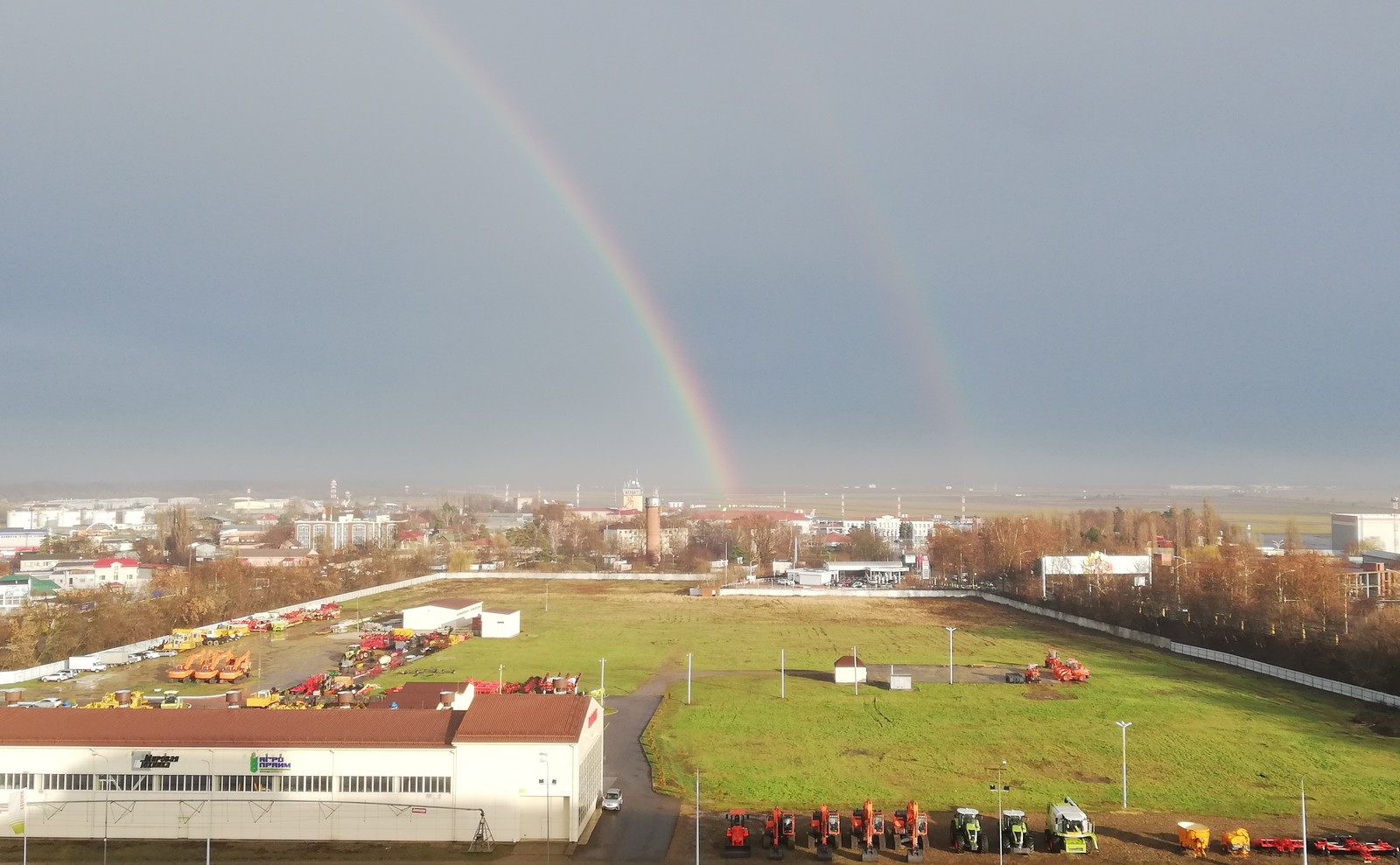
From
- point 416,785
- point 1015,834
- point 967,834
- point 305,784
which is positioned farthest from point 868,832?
point 305,784

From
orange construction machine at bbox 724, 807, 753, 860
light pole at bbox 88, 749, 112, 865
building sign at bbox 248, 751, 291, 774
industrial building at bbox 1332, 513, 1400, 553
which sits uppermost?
building sign at bbox 248, 751, 291, 774

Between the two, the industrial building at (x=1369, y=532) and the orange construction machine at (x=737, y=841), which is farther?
the industrial building at (x=1369, y=532)

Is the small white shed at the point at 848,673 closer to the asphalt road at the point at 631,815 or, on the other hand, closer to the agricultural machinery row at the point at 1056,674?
the agricultural machinery row at the point at 1056,674

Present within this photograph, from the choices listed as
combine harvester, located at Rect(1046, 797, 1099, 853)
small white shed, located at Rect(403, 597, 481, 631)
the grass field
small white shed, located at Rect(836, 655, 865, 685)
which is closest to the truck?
the grass field

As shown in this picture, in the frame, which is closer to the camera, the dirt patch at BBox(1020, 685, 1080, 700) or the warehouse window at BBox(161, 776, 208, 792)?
the warehouse window at BBox(161, 776, 208, 792)

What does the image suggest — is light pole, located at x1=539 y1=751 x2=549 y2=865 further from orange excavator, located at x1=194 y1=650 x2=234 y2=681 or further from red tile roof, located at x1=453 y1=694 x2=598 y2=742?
orange excavator, located at x1=194 y1=650 x2=234 y2=681

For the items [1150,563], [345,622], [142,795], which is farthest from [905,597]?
[142,795]

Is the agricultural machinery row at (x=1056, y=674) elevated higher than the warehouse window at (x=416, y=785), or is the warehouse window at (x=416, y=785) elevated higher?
the warehouse window at (x=416, y=785)

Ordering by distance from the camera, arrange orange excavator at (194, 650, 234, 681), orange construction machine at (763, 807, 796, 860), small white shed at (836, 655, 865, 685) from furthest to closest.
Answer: orange excavator at (194, 650, 234, 681)
small white shed at (836, 655, 865, 685)
orange construction machine at (763, 807, 796, 860)

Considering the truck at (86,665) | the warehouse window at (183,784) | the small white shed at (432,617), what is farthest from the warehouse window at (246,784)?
the small white shed at (432,617)
